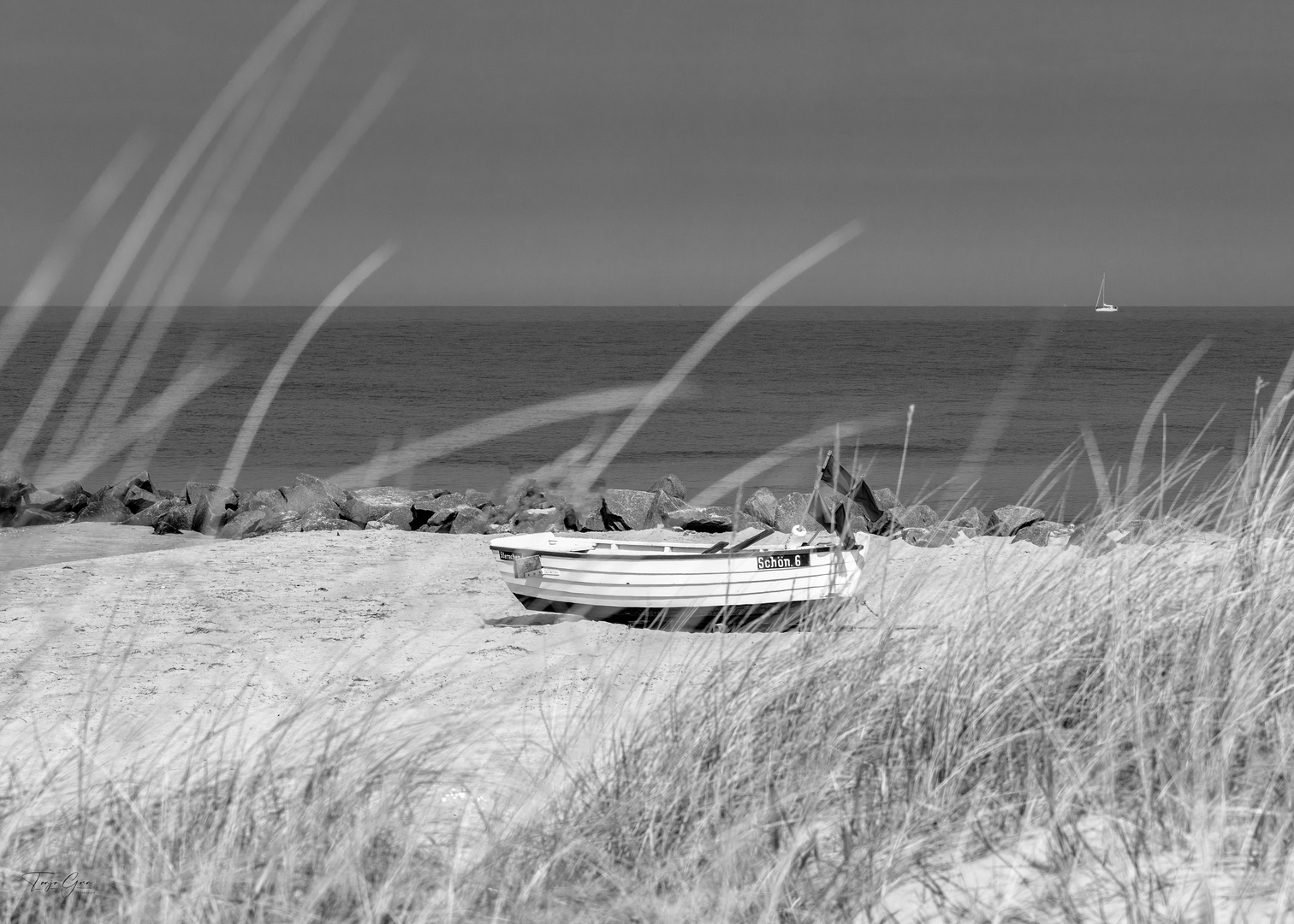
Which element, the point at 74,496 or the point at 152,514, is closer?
the point at 152,514

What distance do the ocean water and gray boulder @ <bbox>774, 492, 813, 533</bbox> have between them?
3.37ft

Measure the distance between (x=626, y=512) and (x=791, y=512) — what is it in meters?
1.99

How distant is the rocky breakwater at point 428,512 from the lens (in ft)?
41.8

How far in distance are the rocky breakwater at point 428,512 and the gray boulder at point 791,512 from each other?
14mm

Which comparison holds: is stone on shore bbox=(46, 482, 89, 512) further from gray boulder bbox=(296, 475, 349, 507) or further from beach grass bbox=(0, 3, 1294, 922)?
beach grass bbox=(0, 3, 1294, 922)

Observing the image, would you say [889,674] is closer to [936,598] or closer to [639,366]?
[936,598]

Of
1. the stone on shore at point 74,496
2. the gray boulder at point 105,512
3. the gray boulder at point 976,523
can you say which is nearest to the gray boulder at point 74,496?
the stone on shore at point 74,496

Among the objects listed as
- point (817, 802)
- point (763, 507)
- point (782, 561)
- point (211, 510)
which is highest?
point (817, 802)

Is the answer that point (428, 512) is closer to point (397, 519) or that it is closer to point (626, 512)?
point (397, 519)

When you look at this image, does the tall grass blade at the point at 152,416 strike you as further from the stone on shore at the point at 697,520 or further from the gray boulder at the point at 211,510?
the gray boulder at the point at 211,510

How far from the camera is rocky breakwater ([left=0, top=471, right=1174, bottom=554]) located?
12750 millimetres

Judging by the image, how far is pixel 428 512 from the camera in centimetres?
1379

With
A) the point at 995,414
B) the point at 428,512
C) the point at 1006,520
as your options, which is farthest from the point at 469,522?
the point at 995,414

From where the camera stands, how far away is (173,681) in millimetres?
6438
